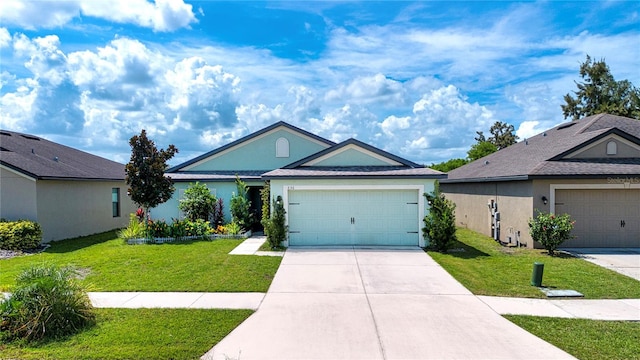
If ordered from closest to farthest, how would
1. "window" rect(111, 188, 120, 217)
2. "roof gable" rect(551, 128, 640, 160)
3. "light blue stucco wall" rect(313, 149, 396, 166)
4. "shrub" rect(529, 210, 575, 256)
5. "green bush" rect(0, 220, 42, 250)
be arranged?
"shrub" rect(529, 210, 575, 256), "green bush" rect(0, 220, 42, 250), "roof gable" rect(551, 128, 640, 160), "light blue stucco wall" rect(313, 149, 396, 166), "window" rect(111, 188, 120, 217)

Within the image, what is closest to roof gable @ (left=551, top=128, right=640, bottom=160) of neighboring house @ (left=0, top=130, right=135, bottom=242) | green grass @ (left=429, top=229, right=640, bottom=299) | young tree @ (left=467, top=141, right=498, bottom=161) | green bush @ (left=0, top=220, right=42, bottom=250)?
green grass @ (left=429, top=229, right=640, bottom=299)

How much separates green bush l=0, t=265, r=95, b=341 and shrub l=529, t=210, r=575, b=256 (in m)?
13.0

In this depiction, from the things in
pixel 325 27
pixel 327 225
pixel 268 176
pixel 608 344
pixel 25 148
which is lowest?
pixel 608 344

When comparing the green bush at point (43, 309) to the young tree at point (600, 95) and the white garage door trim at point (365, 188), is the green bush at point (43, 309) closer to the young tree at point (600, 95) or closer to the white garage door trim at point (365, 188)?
the white garage door trim at point (365, 188)

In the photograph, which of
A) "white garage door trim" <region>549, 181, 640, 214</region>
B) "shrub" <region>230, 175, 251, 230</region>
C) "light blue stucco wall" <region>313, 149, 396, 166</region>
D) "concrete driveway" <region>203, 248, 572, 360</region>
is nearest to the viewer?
"concrete driveway" <region>203, 248, 572, 360</region>

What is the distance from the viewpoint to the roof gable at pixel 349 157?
1538 cm

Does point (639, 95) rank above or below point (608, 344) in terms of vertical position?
above

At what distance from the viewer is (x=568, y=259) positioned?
12.3m

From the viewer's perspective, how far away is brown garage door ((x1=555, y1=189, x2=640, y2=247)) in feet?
46.0

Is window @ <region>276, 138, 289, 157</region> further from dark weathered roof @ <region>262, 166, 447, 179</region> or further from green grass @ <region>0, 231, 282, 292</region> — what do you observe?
green grass @ <region>0, 231, 282, 292</region>

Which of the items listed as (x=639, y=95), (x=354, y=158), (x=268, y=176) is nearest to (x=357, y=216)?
(x=354, y=158)

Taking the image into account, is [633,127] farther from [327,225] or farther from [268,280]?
[268,280]

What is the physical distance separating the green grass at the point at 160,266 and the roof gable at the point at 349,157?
4.37m

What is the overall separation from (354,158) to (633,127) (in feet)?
42.2
